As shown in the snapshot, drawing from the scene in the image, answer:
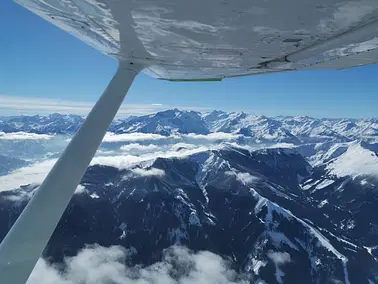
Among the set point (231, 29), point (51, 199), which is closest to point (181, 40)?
point (231, 29)

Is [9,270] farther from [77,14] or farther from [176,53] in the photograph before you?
[176,53]

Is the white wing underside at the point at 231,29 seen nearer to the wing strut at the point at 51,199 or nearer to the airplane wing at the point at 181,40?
the airplane wing at the point at 181,40

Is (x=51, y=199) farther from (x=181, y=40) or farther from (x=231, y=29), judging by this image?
(x=231, y=29)

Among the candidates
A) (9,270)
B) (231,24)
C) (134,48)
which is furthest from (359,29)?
(9,270)

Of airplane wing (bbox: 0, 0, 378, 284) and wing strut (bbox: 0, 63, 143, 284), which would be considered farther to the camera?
wing strut (bbox: 0, 63, 143, 284)

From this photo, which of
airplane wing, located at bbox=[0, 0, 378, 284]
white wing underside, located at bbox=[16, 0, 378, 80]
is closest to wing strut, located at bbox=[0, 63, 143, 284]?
airplane wing, located at bbox=[0, 0, 378, 284]

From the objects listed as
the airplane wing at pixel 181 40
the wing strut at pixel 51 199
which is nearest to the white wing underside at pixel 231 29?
the airplane wing at pixel 181 40

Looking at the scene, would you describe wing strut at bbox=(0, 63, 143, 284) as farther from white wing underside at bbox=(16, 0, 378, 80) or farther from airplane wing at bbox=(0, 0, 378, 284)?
white wing underside at bbox=(16, 0, 378, 80)
